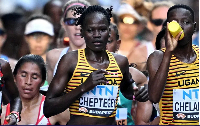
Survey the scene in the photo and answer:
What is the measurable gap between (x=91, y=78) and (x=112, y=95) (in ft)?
1.03

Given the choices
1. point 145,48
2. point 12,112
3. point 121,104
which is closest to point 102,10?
point 12,112

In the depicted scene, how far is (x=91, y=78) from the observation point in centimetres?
536

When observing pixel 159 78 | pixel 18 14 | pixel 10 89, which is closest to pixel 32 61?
pixel 10 89

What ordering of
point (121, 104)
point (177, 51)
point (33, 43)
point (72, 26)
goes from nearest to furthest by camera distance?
1. point (177, 51)
2. point (121, 104)
3. point (72, 26)
4. point (33, 43)

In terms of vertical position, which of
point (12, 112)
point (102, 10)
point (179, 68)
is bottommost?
point (12, 112)

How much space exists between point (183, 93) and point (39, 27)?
4346mm

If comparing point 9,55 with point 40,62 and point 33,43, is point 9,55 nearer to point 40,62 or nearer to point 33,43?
point 33,43

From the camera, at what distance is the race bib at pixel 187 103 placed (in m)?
5.54

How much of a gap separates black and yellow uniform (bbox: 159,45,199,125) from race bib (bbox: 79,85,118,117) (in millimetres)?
571

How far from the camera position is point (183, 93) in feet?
18.1

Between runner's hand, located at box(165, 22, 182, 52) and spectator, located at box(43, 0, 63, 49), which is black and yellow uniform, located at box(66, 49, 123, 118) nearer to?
runner's hand, located at box(165, 22, 182, 52)

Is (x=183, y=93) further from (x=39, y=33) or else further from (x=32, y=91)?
(x=39, y=33)

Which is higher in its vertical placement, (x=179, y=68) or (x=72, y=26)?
(x=72, y=26)

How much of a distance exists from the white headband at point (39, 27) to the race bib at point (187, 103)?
4.24 meters
